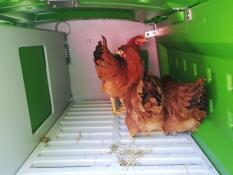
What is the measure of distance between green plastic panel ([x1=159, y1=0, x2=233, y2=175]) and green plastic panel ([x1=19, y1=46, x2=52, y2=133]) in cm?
63

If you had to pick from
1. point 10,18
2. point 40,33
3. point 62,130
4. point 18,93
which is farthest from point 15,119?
point 10,18

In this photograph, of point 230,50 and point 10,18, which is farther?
point 10,18

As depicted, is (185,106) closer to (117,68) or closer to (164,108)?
(164,108)

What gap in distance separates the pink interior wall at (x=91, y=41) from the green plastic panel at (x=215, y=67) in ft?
2.22

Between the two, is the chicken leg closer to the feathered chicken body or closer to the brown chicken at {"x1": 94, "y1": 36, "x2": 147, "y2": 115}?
the brown chicken at {"x1": 94, "y1": 36, "x2": 147, "y2": 115}

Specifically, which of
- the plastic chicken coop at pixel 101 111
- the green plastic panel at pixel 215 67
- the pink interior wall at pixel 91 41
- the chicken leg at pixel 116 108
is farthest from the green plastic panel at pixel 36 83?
the green plastic panel at pixel 215 67

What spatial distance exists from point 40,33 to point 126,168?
31.3 inches

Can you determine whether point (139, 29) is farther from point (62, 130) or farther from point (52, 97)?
point (62, 130)

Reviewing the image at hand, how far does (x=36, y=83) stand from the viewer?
4.50ft

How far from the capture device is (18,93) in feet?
3.60

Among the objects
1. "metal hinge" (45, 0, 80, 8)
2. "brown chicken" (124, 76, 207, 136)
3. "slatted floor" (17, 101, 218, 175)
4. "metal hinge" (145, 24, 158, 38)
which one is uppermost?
"metal hinge" (45, 0, 80, 8)

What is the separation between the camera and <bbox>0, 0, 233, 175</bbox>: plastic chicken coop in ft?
3.03

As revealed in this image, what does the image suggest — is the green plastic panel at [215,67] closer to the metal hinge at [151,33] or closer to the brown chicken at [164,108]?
the brown chicken at [164,108]

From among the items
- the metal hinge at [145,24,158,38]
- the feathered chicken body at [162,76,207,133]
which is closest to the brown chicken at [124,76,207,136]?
the feathered chicken body at [162,76,207,133]
